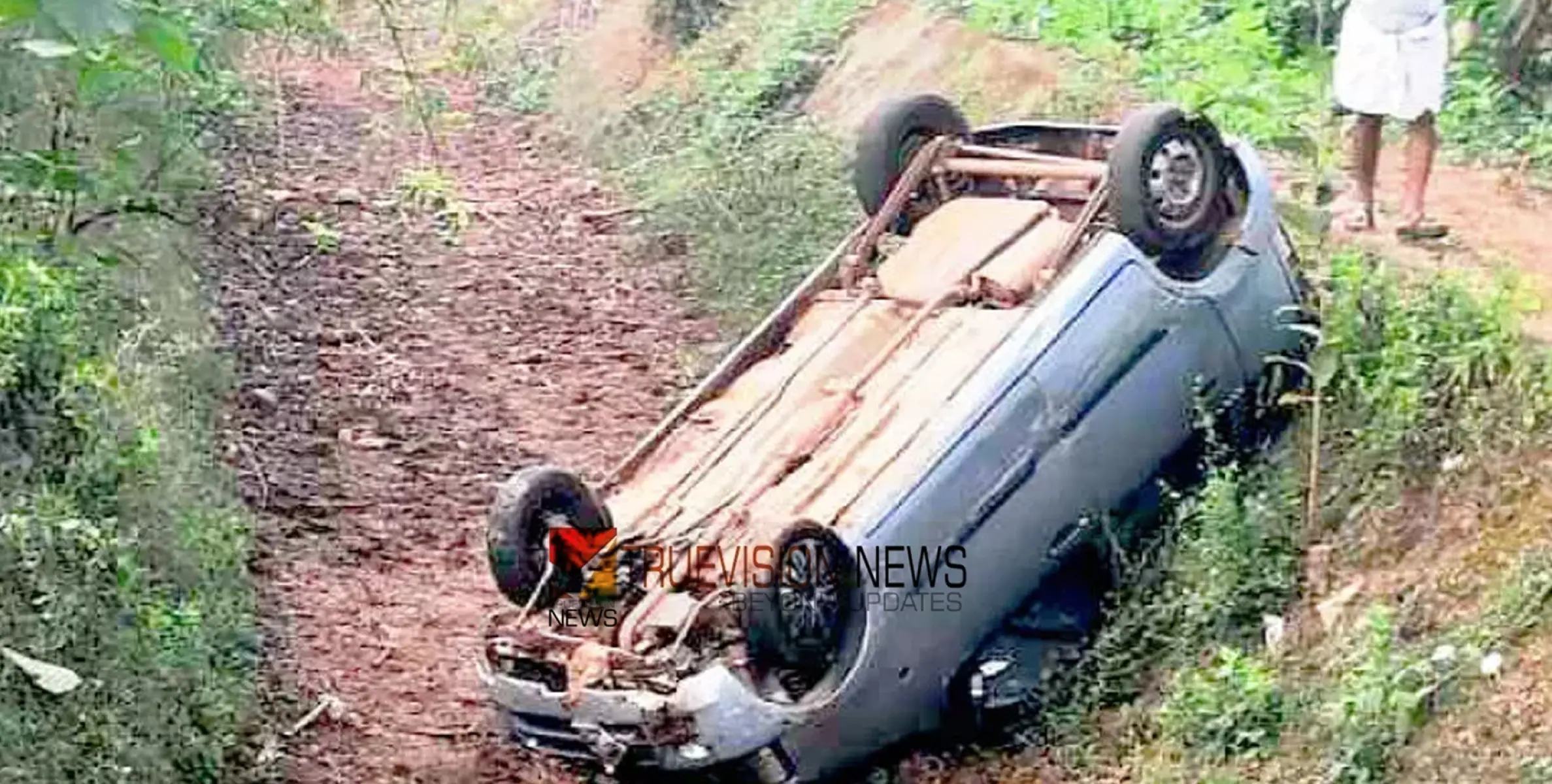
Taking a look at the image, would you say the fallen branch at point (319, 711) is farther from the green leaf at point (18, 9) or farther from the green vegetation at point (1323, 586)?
the green leaf at point (18, 9)

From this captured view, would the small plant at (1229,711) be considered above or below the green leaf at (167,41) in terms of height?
below

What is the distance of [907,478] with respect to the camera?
6.75 meters

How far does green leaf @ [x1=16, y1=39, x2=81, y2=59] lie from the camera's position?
3.40 meters

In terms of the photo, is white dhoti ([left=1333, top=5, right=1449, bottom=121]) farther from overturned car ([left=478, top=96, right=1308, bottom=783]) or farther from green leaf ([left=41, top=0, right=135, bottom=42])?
green leaf ([left=41, top=0, right=135, bottom=42])

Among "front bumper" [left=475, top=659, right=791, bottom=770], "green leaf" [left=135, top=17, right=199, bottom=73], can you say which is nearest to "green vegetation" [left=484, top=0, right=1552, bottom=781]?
"front bumper" [left=475, top=659, right=791, bottom=770]

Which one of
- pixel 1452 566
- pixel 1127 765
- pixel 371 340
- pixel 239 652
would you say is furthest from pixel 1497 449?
pixel 371 340

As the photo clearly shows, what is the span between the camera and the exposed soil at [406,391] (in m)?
8.35

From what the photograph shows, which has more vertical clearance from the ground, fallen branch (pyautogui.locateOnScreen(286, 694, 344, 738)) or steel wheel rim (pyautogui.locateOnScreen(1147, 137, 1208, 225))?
steel wheel rim (pyautogui.locateOnScreen(1147, 137, 1208, 225))

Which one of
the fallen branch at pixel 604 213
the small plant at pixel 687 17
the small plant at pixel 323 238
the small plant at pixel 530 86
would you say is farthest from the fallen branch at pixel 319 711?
the small plant at pixel 530 86

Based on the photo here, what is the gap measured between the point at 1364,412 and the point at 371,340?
679cm

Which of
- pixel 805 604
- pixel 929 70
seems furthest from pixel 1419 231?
→ pixel 929 70

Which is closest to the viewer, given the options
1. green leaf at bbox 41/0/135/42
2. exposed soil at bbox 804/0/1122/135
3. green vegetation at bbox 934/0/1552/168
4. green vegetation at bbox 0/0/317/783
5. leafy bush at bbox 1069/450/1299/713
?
green leaf at bbox 41/0/135/42

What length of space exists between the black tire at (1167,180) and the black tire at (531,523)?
200 centimetres

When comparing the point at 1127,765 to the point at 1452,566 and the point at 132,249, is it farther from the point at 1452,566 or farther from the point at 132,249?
the point at 132,249
